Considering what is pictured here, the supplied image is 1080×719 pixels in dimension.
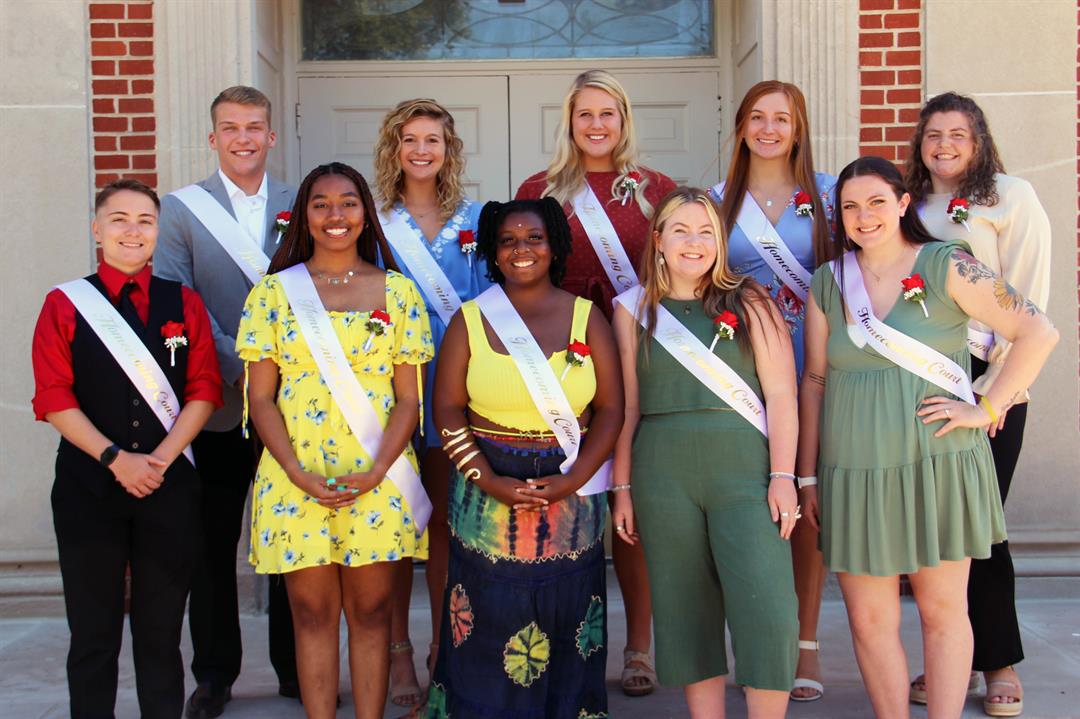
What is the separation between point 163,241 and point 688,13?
10.7 ft

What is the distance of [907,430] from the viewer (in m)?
3.43

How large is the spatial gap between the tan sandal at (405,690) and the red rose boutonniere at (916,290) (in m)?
2.08

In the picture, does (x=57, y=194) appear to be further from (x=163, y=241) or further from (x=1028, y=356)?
(x=1028, y=356)

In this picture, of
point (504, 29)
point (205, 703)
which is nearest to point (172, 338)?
point (205, 703)

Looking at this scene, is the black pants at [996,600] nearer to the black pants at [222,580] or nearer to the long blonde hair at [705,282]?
the long blonde hair at [705,282]

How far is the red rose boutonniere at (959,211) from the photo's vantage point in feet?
12.4

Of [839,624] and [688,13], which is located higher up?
[688,13]

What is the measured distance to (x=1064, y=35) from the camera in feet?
17.1

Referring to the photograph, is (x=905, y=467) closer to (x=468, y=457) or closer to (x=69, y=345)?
(x=468, y=457)

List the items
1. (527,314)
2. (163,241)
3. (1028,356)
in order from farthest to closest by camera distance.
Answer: (163,241) < (527,314) < (1028,356)

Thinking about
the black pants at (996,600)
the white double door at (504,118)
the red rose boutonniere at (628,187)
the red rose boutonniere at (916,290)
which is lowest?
the black pants at (996,600)

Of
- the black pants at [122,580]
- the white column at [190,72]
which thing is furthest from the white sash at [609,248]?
the white column at [190,72]

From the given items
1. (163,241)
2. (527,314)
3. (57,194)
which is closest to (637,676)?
(527,314)

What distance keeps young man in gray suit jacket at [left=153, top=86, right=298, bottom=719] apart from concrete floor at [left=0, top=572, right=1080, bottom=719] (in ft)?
0.75
